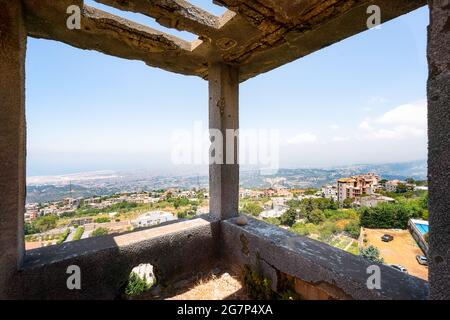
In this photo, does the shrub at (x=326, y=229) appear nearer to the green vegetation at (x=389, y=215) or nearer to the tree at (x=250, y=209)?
the green vegetation at (x=389, y=215)

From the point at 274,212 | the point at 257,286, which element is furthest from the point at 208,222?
the point at 274,212

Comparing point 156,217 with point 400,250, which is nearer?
point 156,217

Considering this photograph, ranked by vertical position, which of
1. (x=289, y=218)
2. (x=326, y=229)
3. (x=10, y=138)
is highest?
(x=10, y=138)

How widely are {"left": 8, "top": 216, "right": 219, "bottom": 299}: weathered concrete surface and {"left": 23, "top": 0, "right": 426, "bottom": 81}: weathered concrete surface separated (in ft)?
8.17

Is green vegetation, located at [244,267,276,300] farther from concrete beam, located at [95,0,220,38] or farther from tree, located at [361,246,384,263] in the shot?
concrete beam, located at [95,0,220,38]

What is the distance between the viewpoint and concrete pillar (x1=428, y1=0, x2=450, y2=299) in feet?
4.07

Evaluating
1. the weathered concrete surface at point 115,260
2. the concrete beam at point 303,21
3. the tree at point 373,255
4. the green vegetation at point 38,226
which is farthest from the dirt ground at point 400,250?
the green vegetation at point 38,226

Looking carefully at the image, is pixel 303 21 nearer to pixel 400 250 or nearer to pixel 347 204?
pixel 400 250

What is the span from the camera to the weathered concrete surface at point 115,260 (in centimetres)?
203

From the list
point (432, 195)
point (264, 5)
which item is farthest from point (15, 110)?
point (432, 195)

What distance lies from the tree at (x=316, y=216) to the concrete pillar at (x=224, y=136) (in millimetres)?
9975

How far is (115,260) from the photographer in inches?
96.0

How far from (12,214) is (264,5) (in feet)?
10.1

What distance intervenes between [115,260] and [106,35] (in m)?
2.67
